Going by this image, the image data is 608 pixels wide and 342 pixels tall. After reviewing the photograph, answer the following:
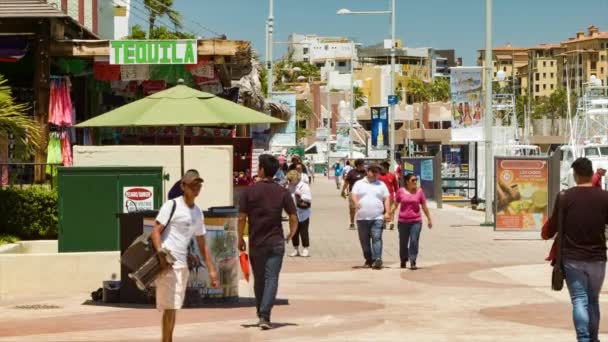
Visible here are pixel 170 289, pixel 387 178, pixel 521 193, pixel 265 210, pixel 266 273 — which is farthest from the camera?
pixel 387 178

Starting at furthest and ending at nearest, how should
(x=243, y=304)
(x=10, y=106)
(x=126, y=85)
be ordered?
(x=126, y=85) < (x=10, y=106) < (x=243, y=304)

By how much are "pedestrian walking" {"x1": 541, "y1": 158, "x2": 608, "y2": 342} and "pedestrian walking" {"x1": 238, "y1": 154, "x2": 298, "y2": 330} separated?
323 cm

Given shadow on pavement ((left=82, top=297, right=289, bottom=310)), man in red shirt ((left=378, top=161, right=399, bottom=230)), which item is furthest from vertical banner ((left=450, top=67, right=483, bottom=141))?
shadow on pavement ((left=82, top=297, right=289, bottom=310))

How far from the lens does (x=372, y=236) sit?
63.5 ft

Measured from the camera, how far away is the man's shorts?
402 inches

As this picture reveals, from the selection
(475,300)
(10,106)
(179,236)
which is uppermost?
(10,106)

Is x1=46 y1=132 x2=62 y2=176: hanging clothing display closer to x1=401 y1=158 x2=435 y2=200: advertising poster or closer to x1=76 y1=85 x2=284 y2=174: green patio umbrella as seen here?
x1=76 y1=85 x2=284 y2=174: green patio umbrella

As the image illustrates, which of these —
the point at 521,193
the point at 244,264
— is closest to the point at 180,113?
the point at 244,264

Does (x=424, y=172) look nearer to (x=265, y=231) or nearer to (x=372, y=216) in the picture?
(x=372, y=216)

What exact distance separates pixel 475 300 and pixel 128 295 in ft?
13.7

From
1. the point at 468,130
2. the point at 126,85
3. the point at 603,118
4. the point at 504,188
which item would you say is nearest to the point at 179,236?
the point at 126,85

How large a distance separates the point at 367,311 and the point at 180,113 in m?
3.44

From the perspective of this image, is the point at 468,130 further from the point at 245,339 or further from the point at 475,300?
the point at 245,339

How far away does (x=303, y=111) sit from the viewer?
146125mm
